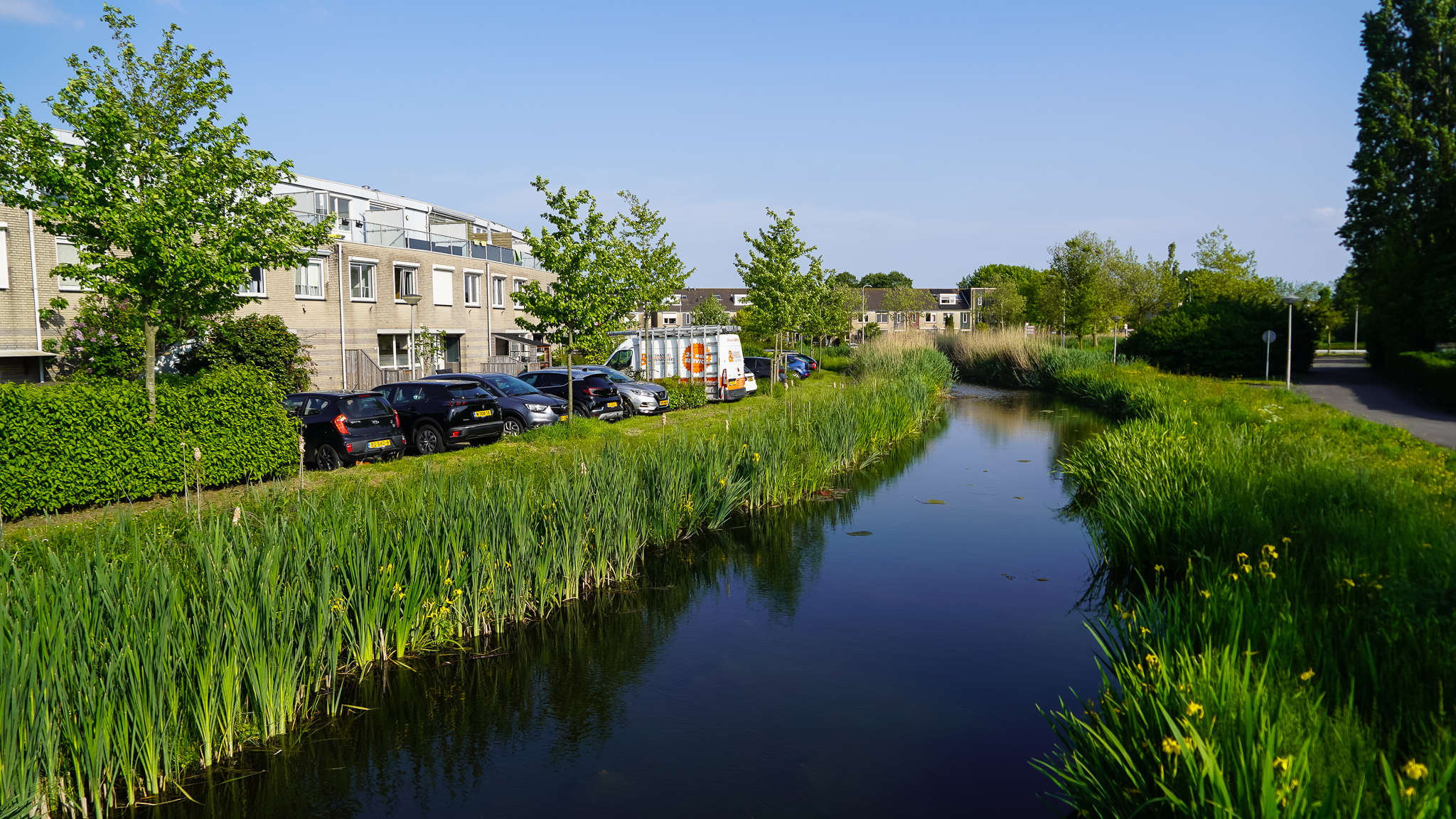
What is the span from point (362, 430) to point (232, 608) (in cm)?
1025

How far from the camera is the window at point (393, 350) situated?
113 ft

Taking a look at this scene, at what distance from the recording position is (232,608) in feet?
16.5

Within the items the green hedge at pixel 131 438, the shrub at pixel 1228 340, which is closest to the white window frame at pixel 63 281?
the green hedge at pixel 131 438

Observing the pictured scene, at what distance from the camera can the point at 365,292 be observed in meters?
33.4

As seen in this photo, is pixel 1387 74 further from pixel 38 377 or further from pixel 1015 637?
pixel 38 377

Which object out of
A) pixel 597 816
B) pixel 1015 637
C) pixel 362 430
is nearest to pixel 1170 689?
pixel 597 816

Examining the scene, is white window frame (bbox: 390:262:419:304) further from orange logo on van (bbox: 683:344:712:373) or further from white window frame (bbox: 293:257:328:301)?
orange logo on van (bbox: 683:344:712:373)

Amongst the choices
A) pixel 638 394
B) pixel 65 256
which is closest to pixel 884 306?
pixel 638 394

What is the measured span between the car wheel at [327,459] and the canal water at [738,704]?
22.7 feet

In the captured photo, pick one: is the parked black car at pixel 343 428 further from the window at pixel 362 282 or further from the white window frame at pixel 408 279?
the white window frame at pixel 408 279

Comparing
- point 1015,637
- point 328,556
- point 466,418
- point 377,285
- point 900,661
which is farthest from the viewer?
point 377,285

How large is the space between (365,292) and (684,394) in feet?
51.2

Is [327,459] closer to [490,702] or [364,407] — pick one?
[364,407]

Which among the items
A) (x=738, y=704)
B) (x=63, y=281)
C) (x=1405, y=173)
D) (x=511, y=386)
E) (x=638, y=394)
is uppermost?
(x=1405, y=173)
